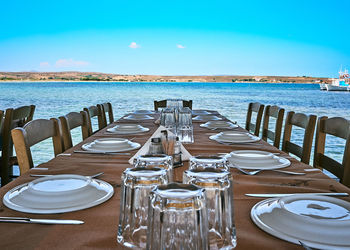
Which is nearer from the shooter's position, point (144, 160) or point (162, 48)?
point (144, 160)

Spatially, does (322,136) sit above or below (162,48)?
below

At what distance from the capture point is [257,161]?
3.66ft

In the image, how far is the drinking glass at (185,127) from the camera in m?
1.57

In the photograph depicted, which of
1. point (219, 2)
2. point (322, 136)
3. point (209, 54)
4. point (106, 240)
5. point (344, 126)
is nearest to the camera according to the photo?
point (106, 240)

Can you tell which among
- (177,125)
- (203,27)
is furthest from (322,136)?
(203,27)

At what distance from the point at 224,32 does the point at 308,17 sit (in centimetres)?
816

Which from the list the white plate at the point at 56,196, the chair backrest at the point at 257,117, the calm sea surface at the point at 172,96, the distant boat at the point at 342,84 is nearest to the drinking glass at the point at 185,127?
the white plate at the point at 56,196

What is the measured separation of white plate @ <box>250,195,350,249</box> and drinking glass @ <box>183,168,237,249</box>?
3.9 inches

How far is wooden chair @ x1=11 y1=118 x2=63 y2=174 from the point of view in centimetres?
119

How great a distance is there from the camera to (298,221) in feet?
1.86

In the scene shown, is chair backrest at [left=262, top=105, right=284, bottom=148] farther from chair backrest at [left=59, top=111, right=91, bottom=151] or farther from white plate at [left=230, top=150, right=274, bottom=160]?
chair backrest at [left=59, top=111, right=91, bottom=151]

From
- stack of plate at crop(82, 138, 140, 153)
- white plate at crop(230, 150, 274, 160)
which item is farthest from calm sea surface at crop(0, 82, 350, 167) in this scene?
white plate at crop(230, 150, 274, 160)

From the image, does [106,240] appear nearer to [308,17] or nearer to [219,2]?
[219,2]

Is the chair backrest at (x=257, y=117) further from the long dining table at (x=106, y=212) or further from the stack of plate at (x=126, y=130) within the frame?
the long dining table at (x=106, y=212)
